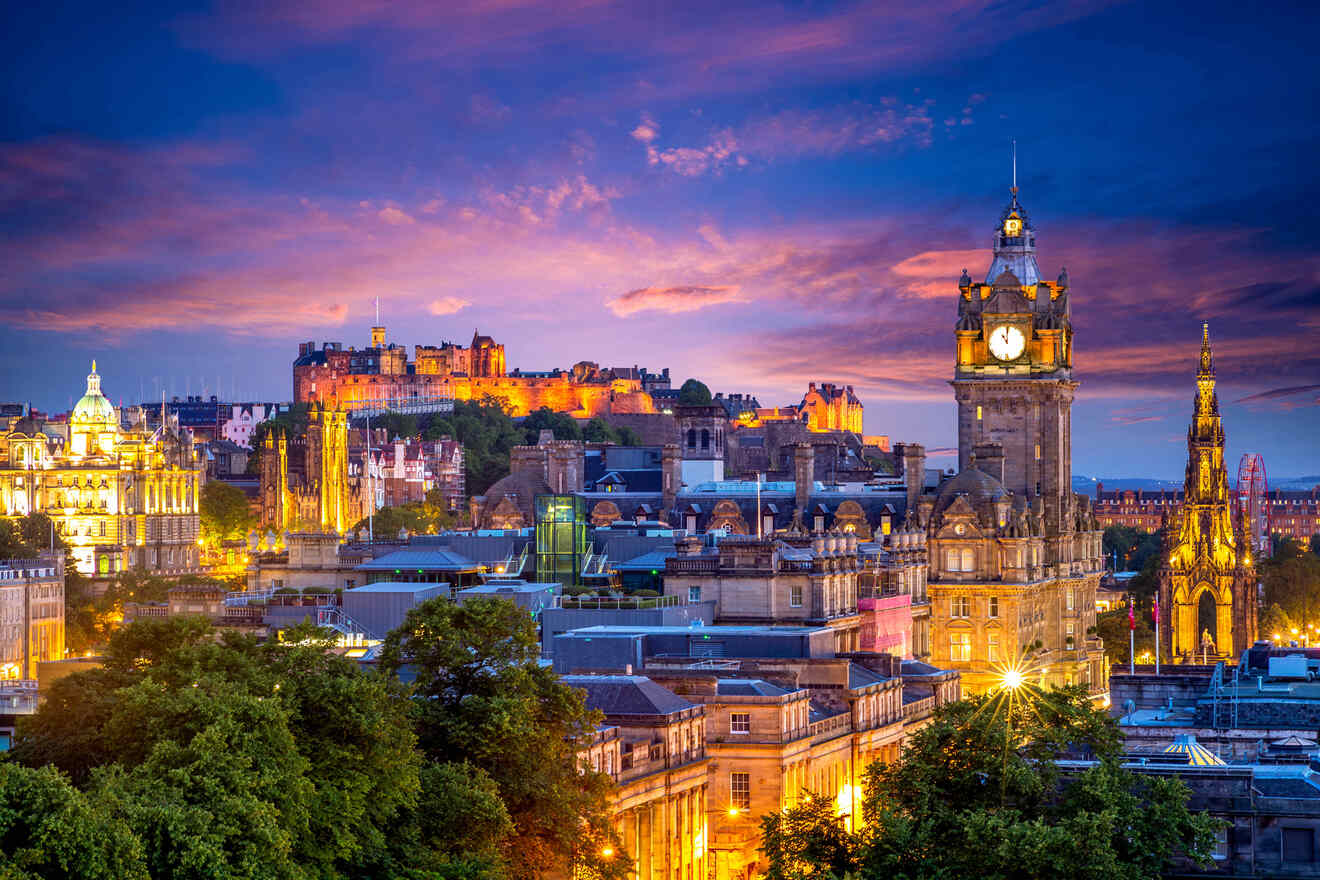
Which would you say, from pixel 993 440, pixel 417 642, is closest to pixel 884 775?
pixel 417 642

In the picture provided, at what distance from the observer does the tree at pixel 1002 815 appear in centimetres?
6875

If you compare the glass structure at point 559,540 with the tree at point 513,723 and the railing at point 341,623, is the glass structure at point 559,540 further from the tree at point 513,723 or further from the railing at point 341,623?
the tree at point 513,723

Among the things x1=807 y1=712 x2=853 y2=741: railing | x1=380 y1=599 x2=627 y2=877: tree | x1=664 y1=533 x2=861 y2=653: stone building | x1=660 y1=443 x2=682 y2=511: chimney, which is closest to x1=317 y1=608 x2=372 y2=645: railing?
x1=664 y1=533 x2=861 y2=653: stone building

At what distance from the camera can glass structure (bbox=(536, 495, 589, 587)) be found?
131250 mm

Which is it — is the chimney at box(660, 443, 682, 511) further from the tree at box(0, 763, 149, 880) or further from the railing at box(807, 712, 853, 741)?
the tree at box(0, 763, 149, 880)

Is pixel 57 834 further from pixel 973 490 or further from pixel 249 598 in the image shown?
pixel 973 490

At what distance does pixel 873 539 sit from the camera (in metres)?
155

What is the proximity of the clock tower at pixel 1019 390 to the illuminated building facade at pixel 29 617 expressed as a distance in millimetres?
58771

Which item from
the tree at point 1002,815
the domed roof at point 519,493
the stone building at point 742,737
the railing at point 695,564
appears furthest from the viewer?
the domed roof at point 519,493

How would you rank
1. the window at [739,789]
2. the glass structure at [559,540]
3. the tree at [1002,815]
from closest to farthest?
1. the tree at [1002,815]
2. the window at [739,789]
3. the glass structure at [559,540]

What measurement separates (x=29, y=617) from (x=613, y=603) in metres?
51.3

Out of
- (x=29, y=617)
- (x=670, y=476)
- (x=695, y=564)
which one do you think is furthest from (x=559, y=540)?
(x=670, y=476)

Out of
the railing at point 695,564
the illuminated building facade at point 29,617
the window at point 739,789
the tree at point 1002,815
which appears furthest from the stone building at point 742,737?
the illuminated building facade at point 29,617

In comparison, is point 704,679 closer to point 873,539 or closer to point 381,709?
point 381,709
